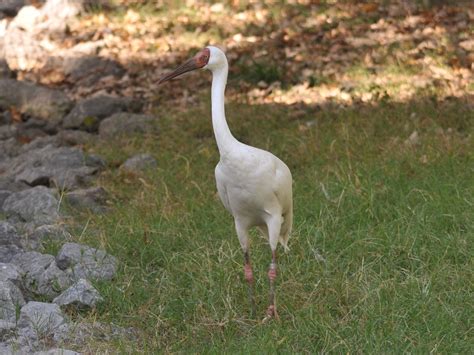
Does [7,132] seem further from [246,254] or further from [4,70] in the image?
[246,254]

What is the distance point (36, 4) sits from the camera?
15586 millimetres

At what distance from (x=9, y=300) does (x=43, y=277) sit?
0.52 meters

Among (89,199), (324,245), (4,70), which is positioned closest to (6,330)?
(324,245)

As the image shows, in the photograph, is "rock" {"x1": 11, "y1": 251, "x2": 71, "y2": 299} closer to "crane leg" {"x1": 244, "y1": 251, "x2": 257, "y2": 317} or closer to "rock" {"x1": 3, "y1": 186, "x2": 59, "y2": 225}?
"crane leg" {"x1": 244, "y1": 251, "x2": 257, "y2": 317}

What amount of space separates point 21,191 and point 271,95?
3.36 meters

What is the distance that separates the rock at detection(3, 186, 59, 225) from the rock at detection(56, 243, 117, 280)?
1.21 metres

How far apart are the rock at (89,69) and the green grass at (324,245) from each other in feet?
10.9

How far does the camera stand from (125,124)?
10977 mm

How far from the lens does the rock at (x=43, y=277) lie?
20.7ft

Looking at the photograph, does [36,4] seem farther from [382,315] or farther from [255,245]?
[382,315]

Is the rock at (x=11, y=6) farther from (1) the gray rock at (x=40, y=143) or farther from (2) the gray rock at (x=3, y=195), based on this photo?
(2) the gray rock at (x=3, y=195)

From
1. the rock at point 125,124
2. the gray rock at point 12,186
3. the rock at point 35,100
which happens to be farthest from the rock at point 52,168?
the rock at point 35,100

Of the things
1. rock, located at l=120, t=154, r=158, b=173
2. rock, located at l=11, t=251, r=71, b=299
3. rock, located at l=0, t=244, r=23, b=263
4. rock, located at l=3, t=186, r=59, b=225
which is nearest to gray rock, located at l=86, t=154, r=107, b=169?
rock, located at l=120, t=154, r=158, b=173

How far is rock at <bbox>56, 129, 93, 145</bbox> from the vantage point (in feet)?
35.5
